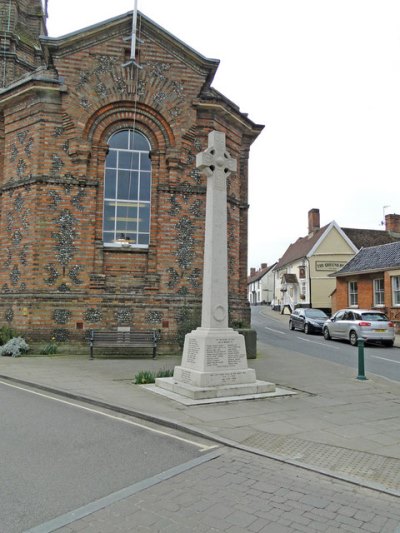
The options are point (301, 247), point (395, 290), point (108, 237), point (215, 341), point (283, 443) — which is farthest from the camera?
point (301, 247)

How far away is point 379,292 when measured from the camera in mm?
28594

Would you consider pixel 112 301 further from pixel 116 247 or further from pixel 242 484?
pixel 242 484

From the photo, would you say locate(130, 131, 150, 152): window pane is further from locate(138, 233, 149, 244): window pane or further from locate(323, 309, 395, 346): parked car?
locate(323, 309, 395, 346): parked car

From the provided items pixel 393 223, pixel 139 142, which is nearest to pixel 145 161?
pixel 139 142

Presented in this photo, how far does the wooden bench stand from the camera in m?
14.0

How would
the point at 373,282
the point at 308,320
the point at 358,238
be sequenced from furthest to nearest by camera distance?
the point at 358,238 < the point at 373,282 < the point at 308,320

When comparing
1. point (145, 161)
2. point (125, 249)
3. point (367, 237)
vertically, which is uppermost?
point (367, 237)

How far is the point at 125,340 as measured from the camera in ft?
46.7

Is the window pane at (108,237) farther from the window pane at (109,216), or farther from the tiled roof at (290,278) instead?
the tiled roof at (290,278)

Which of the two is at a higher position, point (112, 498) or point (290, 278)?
point (290, 278)

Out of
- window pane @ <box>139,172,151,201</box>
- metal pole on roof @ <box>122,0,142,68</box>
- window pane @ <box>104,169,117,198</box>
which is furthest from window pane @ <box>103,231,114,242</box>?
metal pole on roof @ <box>122,0,142,68</box>

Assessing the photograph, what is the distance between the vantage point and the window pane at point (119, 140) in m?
15.7

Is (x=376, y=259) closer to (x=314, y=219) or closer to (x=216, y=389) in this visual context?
(x=314, y=219)

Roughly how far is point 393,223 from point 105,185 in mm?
37099
